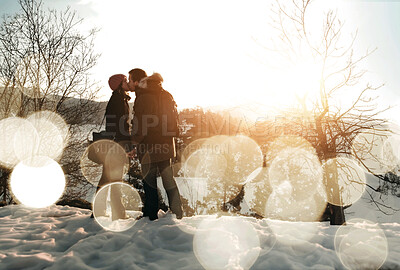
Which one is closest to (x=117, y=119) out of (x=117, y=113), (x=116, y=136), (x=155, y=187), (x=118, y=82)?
(x=117, y=113)

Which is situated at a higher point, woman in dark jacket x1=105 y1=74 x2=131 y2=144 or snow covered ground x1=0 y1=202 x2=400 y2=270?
woman in dark jacket x1=105 y1=74 x2=131 y2=144

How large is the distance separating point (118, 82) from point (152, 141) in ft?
3.73

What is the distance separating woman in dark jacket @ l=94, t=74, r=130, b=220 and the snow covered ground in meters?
0.66

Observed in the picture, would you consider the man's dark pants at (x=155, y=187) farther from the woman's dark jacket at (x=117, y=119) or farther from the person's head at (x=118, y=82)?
the person's head at (x=118, y=82)

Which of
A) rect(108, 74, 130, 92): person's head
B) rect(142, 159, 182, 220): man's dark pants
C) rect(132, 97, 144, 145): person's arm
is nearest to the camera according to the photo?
rect(132, 97, 144, 145): person's arm

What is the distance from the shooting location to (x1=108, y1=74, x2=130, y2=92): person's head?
13.9 feet

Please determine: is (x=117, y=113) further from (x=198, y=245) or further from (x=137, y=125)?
(x=198, y=245)

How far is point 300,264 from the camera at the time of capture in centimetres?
269

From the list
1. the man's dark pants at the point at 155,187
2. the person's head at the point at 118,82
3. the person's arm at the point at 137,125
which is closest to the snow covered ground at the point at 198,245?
the man's dark pants at the point at 155,187

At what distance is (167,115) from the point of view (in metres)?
4.20

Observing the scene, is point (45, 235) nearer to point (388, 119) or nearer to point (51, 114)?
point (388, 119)

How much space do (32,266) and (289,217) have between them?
2561cm

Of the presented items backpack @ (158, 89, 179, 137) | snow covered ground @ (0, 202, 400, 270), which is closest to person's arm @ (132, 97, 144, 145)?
backpack @ (158, 89, 179, 137)

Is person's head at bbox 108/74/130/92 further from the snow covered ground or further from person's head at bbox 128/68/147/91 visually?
the snow covered ground
